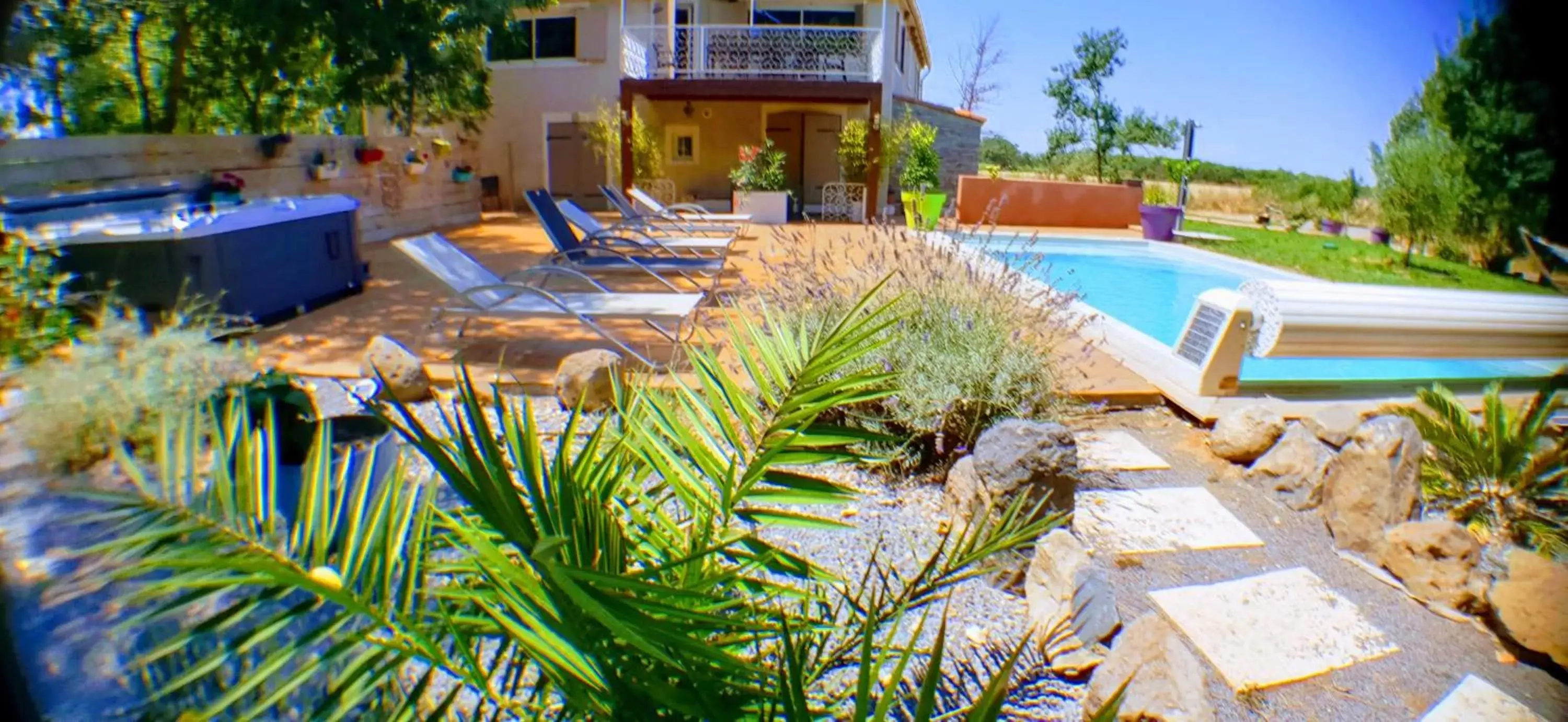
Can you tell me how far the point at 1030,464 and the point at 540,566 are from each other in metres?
2.48

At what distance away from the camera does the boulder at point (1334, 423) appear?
4.23 metres

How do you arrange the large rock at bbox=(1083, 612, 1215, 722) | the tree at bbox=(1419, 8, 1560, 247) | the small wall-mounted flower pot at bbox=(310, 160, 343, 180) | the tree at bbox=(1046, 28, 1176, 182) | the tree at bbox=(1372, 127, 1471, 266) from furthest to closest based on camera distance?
the tree at bbox=(1046, 28, 1176, 182)
the small wall-mounted flower pot at bbox=(310, 160, 343, 180)
the tree at bbox=(1372, 127, 1471, 266)
the large rock at bbox=(1083, 612, 1215, 722)
the tree at bbox=(1419, 8, 1560, 247)

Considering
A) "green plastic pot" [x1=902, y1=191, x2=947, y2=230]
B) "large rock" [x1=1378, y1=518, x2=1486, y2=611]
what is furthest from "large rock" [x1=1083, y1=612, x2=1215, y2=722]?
"green plastic pot" [x1=902, y1=191, x2=947, y2=230]

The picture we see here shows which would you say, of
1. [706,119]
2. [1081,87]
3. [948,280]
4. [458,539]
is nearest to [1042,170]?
[1081,87]

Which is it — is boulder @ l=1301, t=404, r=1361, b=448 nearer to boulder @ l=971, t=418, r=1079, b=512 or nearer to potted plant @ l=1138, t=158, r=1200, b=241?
boulder @ l=971, t=418, r=1079, b=512

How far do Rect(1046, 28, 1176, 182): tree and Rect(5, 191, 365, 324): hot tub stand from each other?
58.4 ft

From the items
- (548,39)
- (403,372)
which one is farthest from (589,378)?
(548,39)

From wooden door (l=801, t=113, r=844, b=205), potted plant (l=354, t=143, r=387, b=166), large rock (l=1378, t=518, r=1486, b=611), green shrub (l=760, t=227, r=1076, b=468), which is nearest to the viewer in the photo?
large rock (l=1378, t=518, r=1486, b=611)

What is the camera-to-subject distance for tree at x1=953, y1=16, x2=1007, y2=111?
24.5 m

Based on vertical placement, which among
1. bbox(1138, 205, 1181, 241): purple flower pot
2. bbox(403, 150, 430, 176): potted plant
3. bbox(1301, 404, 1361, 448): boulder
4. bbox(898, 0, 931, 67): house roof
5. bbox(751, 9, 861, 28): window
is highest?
bbox(898, 0, 931, 67): house roof

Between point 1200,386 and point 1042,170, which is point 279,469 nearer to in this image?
point 1200,386

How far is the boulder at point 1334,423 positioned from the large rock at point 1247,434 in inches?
7.0

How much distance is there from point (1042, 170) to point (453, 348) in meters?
19.1

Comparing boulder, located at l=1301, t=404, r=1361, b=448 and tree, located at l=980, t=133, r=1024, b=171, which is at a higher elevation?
tree, located at l=980, t=133, r=1024, b=171
